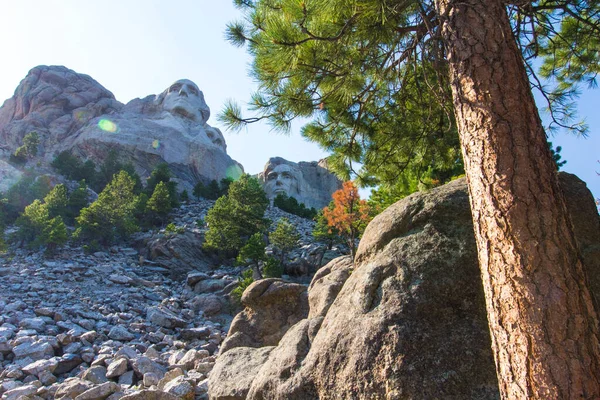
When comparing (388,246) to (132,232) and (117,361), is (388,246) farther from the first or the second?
(132,232)

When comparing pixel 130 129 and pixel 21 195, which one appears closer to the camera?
pixel 21 195

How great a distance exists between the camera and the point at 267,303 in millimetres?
10758

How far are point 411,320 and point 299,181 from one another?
229 feet

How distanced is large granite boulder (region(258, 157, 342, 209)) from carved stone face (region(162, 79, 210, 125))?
15.8 metres

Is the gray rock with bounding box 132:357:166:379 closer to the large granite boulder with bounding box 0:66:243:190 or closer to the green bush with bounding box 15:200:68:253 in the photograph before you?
the green bush with bounding box 15:200:68:253

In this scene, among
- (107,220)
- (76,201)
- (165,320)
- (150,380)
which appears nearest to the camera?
(150,380)

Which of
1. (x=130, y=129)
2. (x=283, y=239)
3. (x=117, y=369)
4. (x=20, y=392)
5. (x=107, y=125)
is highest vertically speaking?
(x=107, y=125)

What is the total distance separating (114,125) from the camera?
61.7m

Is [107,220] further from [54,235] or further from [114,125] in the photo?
[114,125]

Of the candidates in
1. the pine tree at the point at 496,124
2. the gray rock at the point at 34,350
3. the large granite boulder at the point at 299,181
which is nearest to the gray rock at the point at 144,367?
the gray rock at the point at 34,350

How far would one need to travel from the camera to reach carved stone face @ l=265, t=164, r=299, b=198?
227 ft

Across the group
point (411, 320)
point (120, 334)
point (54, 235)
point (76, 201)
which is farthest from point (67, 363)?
point (76, 201)

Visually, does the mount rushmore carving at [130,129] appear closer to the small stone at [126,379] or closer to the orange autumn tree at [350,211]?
the orange autumn tree at [350,211]

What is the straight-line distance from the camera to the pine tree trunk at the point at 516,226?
2076mm
